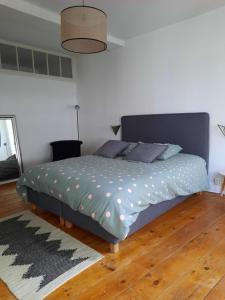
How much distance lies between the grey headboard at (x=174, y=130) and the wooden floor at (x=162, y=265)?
3.63 ft

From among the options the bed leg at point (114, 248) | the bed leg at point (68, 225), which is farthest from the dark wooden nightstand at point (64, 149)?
the bed leg at point (114, 248)

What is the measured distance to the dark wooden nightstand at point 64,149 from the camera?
4633 millimetres

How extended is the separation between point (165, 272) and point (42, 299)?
95 centimetres

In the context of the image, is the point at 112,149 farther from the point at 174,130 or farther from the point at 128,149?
the point at 174,130

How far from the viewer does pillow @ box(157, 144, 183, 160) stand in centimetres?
312

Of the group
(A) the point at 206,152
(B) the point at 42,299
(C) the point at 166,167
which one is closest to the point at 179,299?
(B) the point at 42,299

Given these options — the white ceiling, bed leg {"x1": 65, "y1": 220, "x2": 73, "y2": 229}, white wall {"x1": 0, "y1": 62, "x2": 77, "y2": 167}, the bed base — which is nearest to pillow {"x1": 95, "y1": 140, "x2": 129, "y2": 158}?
the bed base

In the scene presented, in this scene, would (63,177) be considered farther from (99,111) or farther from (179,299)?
(99,111)

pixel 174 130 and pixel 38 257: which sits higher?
pixel 174 130

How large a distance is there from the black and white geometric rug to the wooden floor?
0.27 feet

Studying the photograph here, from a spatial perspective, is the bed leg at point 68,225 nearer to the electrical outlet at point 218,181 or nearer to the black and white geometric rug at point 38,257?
the black and white geometric rug at point 38,257

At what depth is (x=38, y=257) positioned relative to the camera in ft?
6.56

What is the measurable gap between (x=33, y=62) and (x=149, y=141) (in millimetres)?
2818

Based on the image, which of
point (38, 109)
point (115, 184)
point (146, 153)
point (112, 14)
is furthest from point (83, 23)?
point (38, 109)
